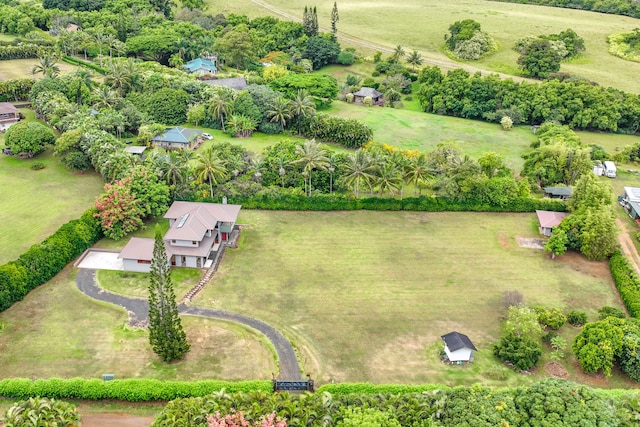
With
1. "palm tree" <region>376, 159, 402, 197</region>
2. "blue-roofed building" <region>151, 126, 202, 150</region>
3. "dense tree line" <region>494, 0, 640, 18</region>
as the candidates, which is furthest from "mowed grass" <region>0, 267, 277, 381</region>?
"dense tree line" <region>494, 0, 640, 18</region>

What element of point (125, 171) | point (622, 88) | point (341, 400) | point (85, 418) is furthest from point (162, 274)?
point (622, 88)

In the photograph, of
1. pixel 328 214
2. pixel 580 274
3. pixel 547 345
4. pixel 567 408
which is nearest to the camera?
pixel 567 408

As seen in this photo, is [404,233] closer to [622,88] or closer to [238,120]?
[238,120]

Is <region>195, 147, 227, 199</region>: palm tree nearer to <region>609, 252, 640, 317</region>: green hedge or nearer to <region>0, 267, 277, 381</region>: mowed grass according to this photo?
<region>0, 267, 277, 381</region>: mowed grass

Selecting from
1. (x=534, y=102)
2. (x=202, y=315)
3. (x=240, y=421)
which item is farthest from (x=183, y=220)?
(x=534, y=102)

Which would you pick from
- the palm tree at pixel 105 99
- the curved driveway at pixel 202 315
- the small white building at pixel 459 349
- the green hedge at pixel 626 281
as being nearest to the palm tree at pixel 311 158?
the curved driveway at pixel 202 315
